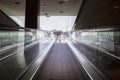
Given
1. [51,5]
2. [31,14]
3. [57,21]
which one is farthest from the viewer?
[57,21]

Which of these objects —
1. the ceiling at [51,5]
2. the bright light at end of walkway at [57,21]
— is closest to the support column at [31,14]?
the ceiling at [51,5]

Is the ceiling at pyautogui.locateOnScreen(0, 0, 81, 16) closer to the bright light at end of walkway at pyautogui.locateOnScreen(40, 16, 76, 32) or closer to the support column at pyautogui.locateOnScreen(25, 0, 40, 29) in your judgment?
the support column at pyautogui.locateOnScreen(25, 0, 40, 29)

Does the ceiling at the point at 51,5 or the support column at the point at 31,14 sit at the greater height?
the ceiling at the point at 51,5

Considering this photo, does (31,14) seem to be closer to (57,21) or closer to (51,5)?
(51,5)

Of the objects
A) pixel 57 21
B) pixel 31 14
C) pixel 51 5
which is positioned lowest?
pixel 31 14

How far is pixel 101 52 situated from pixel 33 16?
16.4 feet

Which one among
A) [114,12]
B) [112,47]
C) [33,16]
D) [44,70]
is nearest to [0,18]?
[33,16]

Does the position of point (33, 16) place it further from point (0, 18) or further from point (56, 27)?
point (56, 27)

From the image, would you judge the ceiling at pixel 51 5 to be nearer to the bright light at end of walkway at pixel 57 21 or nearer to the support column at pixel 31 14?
the support column at pixel 31 14

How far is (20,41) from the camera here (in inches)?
208

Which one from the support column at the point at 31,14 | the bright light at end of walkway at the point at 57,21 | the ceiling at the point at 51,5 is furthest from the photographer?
the bright light at end of walkway at the point at 57,21

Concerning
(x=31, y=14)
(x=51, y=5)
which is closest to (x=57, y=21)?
(x=51, y=5)

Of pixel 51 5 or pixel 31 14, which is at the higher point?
pixel 51 5

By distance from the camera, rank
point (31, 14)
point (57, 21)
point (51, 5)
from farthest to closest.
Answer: point (57, 21)
point (51, 5)
point (31, 14)
